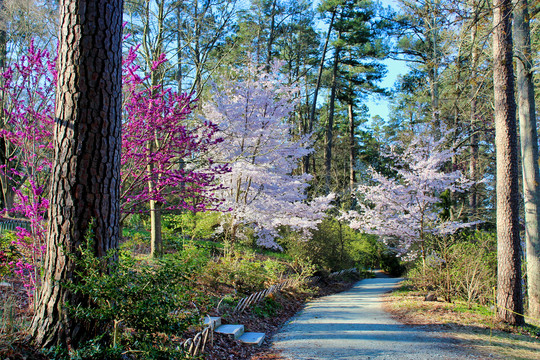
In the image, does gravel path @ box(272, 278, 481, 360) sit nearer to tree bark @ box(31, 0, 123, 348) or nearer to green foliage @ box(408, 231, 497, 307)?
green foliage @ box(408, 231, 497, 307)

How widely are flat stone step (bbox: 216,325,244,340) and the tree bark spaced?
2.23 metres

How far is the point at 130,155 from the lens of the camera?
4.15 m

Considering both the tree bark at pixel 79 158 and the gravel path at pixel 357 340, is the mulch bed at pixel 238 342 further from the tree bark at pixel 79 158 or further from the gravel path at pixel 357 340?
the gravel path at pixel 357 340

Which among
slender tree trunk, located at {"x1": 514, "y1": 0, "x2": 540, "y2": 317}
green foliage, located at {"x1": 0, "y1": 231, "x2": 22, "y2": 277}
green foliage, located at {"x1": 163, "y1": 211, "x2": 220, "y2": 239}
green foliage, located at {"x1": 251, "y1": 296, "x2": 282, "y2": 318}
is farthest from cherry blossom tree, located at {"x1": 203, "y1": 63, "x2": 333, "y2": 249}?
green foliage, located at {"x1": 0, "y1": 231, "x2": 22, "y2": 277}

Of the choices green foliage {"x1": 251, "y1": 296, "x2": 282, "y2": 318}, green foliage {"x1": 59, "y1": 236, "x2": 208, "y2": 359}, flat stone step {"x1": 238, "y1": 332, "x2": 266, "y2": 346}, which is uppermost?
green foliage {"x1": 59, "y1": 236, "x2": 208, "y2": 359}

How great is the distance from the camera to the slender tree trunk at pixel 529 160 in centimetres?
653

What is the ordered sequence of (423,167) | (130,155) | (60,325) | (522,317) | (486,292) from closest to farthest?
(60,325)
(130,155)
(522,317)
(486,292)
(423,167)

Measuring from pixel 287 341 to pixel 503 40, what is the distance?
6.26m

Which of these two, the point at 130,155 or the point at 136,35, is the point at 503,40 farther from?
the point at 136,35

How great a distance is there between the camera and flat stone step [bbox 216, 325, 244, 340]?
15.2 ft

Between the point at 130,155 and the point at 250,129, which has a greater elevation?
the point at 250,129

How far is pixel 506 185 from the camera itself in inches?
246

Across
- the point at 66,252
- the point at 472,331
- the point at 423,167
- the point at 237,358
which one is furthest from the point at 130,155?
the point at 423,167

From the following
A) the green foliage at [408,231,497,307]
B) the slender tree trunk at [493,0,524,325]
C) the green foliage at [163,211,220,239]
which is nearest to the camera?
the slender tree trunk at [493,0,524,325]
